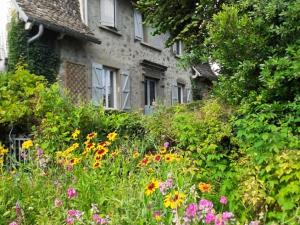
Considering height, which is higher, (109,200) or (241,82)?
(241,82)

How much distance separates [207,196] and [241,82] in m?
2.58

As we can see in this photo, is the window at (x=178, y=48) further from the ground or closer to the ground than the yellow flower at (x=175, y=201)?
further from the ground

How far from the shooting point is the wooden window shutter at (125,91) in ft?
48.6

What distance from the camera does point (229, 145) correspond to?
4762mm

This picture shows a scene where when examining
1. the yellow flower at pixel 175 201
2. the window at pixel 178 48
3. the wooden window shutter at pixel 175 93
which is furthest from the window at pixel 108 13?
the yellow flower at pixel 175 201

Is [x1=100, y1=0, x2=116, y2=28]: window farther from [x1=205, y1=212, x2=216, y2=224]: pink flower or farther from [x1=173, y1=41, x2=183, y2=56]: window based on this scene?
[x1=205, y1=212, x2=216, y2=224]: pink flower

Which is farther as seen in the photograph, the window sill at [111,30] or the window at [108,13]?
the window at [108,13]

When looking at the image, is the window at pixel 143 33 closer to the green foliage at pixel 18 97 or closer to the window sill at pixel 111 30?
the window sill at pixel 111 30

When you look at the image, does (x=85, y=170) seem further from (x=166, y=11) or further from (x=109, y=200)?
(x=166, y=11)

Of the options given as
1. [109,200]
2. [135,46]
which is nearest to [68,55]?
[135,46]

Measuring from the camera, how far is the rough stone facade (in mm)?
13214

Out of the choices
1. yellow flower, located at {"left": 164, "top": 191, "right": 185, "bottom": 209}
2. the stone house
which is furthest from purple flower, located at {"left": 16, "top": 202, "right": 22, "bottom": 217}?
the stone house

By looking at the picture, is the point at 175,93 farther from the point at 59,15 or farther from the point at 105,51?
the point at 59,15

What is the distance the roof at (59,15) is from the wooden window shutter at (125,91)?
2068 millimetres
